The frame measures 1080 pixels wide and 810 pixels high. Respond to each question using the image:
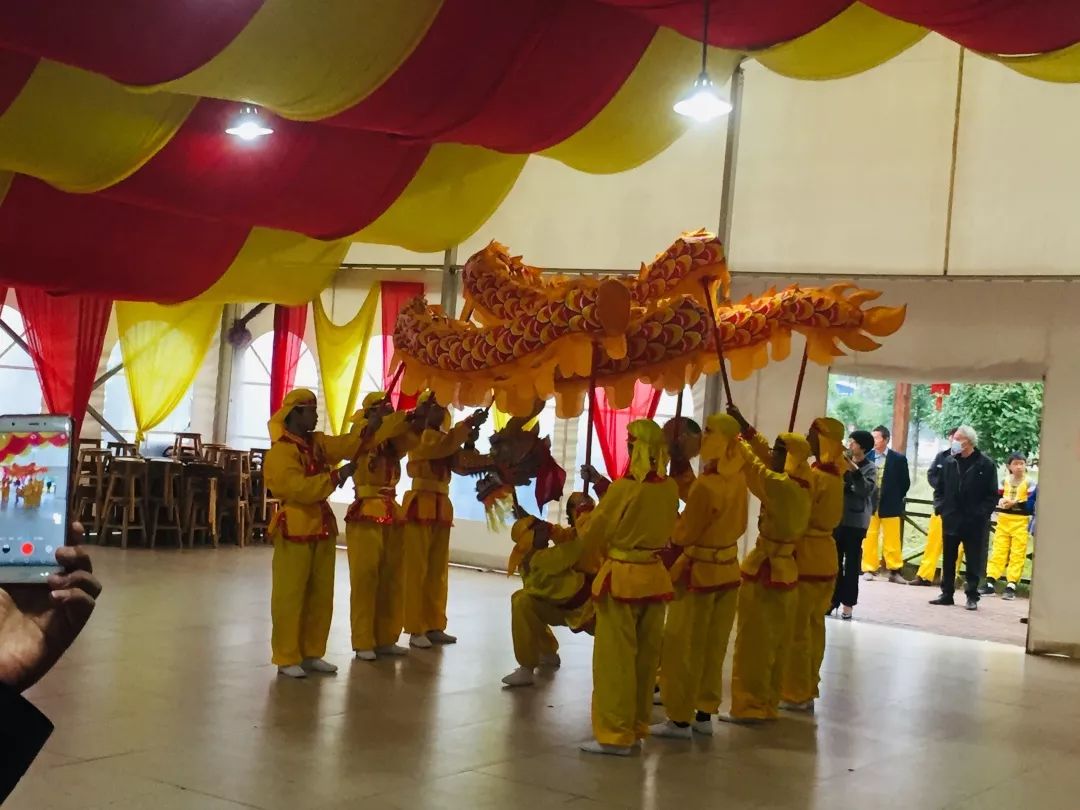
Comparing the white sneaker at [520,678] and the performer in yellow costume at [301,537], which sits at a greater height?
the performer in yellow costume at [301,537]

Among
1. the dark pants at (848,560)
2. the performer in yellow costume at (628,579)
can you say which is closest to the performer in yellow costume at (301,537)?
the performer in yellow costume at (628,579)

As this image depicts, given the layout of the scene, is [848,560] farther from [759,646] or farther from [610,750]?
[610,750]

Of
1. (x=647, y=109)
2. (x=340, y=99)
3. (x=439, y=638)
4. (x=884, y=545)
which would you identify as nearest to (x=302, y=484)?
(x=439, y=638)

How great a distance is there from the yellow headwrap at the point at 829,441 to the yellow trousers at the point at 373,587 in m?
2.36

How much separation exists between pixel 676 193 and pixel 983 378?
2.71m

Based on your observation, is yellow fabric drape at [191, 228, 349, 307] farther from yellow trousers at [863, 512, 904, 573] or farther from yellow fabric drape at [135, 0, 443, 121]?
yellow trousers at [863, 512, 904, 573]

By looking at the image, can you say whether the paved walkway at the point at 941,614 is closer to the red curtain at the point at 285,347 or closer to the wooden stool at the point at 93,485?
the red curtain at the point at 285,347

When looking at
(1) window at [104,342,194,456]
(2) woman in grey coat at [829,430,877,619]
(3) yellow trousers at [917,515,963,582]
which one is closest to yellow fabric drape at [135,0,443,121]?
(2) woman in grey coat at [829,430,877,619]

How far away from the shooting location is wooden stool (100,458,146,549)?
10289mm

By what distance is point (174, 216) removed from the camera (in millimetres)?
7836

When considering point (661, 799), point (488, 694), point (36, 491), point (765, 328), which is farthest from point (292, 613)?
point (36, 491)

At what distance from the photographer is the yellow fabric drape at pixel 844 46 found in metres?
5.45

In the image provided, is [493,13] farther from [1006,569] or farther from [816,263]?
[1006,569]

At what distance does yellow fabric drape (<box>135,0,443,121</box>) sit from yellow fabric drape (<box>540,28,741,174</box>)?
1726mm
